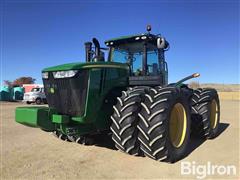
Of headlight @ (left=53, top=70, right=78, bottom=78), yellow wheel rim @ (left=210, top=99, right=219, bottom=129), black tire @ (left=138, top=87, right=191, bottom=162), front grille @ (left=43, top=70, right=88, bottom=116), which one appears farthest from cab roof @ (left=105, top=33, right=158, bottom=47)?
yellow wheel rim @ (left=210, top=99, right=219, bottom=129)

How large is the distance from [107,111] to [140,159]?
4.07 feet

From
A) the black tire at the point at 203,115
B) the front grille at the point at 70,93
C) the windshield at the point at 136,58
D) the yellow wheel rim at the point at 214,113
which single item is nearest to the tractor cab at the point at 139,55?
the windshield at the point at 136,58

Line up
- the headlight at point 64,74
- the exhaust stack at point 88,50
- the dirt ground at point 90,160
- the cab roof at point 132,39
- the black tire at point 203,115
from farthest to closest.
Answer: the black tire at point 203,115
the exhaust stack at point 88,50
the cab roof at point 132,39
the headlight at point 64,74
the dirt ground at point 90,160

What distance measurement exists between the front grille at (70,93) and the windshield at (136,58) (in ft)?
6.38

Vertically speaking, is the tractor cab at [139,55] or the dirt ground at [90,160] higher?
the tractor cab at [139,55]

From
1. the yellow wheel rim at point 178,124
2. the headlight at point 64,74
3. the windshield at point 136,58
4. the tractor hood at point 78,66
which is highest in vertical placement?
the windshield at point 136,58

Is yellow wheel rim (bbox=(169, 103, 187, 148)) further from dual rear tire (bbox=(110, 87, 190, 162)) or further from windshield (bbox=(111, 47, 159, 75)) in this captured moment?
windshield (bbox=(111, 47, 159, 75))

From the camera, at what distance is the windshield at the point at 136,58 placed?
7.11 meters

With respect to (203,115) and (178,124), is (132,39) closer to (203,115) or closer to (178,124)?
(178,124)

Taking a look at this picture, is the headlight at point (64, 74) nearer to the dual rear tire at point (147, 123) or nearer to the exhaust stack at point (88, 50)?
the dual rear tire at point (147, 123)

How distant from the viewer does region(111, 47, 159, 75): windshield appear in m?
7.11

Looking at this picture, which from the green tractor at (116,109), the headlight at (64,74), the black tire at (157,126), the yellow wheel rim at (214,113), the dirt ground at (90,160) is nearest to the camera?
the dirt ground at (90,160)

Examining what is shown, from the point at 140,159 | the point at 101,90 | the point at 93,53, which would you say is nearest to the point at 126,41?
the point at 93,53

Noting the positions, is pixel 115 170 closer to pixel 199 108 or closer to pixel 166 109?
pixel 166 109
